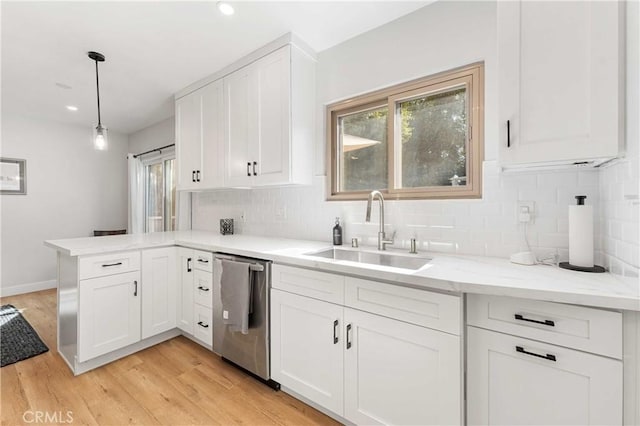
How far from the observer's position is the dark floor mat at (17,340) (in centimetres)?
231

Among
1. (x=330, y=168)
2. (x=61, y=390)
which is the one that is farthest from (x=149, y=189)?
(x=330, y=168)

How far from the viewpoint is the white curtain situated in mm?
4645

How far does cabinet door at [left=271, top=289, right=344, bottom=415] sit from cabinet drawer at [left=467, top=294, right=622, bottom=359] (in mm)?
684

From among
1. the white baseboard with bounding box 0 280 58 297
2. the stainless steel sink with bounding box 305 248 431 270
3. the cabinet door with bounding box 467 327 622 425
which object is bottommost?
the white baseboard with bounding box 0 280 58 297

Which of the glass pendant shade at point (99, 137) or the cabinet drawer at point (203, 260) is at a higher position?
the glass pendant shade at point (99, 137)

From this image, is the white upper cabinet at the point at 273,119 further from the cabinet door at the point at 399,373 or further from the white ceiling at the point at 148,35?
the cabinet door at the point at 399,373

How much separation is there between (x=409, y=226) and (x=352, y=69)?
4.27ft

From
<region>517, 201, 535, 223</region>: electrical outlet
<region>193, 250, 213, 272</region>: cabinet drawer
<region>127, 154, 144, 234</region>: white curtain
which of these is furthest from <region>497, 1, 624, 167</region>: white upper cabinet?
<region>127, 154, 144, 234</region>: white curtain

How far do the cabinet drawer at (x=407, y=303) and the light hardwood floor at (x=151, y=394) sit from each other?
79 centimetres

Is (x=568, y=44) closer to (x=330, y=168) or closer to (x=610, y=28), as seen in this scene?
(x=610, y=28)

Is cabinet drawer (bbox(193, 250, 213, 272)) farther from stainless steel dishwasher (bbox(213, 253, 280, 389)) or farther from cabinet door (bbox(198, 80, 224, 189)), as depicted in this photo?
cabinet door (bbox(198, 80, 224, 189))

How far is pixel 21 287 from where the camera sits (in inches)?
157

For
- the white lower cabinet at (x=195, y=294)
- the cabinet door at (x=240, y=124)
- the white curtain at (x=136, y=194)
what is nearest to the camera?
the white lower cabinet at (x=195, y=294)

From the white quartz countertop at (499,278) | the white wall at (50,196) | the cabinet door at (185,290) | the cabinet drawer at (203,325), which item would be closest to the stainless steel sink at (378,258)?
the white quartz countertop at (499,278)
